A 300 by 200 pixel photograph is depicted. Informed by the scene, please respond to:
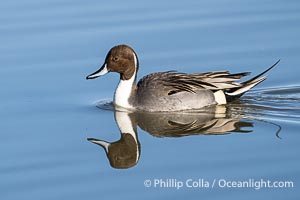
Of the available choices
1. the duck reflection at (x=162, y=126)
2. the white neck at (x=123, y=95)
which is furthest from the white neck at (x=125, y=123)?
the white neck at (x=123, y=95)

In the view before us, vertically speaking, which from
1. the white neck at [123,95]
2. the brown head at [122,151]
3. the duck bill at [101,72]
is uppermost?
the duck bill at [101,72]

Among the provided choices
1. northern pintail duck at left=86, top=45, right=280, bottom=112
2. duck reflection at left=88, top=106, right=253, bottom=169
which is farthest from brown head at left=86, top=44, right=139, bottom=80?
duck reflection at left=88, top=106, right=253, bottom=169

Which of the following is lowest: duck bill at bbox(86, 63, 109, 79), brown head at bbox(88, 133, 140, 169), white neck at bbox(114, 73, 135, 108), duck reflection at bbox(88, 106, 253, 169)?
brown head at bbox(88, 133, 140, 169)

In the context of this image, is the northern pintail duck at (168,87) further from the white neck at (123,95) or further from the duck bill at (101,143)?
the duck bill at (101,143)

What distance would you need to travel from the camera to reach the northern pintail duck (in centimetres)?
1100

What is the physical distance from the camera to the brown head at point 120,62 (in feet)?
36.9

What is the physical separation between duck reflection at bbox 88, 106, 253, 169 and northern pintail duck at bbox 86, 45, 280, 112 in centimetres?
12

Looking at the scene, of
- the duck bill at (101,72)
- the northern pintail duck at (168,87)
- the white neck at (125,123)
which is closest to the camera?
the white neck at (125,123)

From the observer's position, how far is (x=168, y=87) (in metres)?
11.0

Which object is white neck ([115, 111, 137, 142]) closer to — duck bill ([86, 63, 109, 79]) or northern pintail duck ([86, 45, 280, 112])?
northern pintail duck ([86, 45, 280, 112])

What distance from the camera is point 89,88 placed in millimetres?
11633

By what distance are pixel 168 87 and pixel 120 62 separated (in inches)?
27.2

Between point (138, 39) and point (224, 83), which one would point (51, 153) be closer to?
point (224, 83)

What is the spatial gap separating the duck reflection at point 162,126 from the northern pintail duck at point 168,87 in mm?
122
